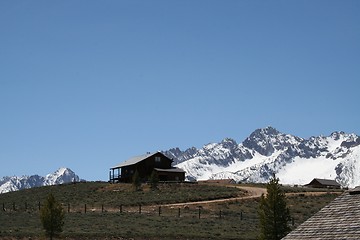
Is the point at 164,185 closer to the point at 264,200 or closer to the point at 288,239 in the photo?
the point at 264,200

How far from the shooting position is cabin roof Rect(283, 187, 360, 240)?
2377 cm

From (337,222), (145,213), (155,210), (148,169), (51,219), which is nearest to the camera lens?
(337,222)

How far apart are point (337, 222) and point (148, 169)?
94992mm

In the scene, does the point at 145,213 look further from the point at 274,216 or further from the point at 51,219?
the point at 274,216

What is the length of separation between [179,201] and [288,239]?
6037 cm

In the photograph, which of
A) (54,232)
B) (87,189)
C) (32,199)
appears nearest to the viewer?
(54,232)

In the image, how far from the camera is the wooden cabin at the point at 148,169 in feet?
386

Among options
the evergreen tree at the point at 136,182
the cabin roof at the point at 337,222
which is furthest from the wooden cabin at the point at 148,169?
the cabin roof at the point at 337,222

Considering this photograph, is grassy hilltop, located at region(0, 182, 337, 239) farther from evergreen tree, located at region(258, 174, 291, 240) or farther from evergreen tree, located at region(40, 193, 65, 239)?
evergreen tree, located at region(258, 174, 291, 240)

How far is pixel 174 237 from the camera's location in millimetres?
53719

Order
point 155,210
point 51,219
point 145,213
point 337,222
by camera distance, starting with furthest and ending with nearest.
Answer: point 155,210 → point 145,213 → point 51,219 → point 337,222

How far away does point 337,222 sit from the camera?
24.6m

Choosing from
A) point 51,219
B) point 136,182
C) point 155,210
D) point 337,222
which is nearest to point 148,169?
point 136,182

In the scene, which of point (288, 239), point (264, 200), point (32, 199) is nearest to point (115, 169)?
point (32, 199)
